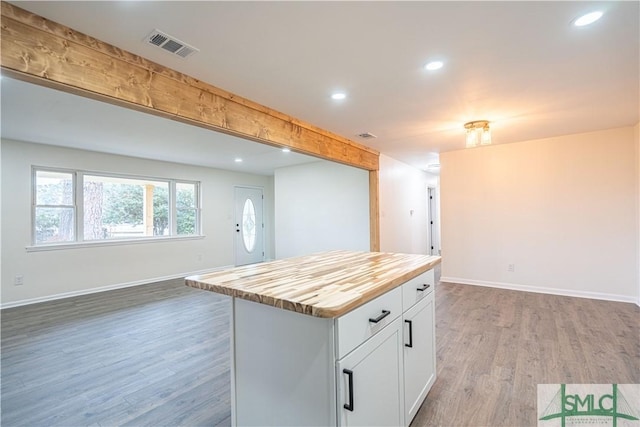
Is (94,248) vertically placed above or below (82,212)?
below

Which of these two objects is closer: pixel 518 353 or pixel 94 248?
pixel 518 353

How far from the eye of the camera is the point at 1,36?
1547 millimetres

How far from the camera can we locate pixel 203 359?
8.46 feet

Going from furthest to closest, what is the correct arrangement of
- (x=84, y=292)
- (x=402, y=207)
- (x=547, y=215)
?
1. (x=402, y=207)
2. (x=84, y=292)
3. (x=547, y=215)

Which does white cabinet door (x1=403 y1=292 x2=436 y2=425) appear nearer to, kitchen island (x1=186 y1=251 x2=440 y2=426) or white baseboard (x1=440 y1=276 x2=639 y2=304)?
kitchen island (x1=186 y1=251 x2=440 y2=426)

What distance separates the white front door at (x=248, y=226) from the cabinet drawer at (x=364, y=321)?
6293 mm

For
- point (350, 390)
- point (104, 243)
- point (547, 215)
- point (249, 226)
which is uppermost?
point (547, 215)

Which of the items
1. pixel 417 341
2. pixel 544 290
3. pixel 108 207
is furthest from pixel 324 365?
pixel 108 207

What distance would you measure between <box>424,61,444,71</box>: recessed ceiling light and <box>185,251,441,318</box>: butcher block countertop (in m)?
1.48

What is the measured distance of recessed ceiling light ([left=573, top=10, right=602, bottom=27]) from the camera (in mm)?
1721

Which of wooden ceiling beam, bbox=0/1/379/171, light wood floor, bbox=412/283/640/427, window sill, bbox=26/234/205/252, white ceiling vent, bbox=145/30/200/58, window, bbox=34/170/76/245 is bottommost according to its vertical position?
light wood floor, bbox=412/283/640/427

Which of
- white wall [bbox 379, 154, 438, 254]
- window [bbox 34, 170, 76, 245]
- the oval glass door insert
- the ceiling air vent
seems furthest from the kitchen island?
the oval glass door insert

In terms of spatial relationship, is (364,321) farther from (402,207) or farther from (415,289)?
(402,207)

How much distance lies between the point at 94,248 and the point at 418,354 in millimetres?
5412
